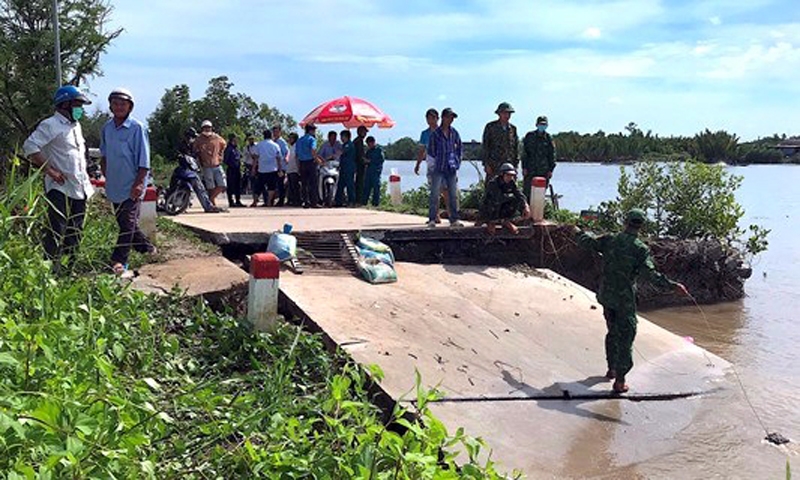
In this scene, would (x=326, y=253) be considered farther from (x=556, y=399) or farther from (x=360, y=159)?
(x=360, y=159)

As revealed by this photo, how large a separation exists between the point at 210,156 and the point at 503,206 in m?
4.82

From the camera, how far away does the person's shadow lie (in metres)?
5.54

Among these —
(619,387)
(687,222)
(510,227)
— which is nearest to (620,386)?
(619,387)

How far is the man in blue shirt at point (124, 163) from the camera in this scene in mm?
6176

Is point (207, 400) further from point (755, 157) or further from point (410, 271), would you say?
point (755, 157)

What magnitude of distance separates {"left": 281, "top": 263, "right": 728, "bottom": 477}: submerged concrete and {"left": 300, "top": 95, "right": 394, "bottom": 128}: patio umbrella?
710 cm

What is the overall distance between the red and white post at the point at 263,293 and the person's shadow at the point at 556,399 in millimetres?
1981

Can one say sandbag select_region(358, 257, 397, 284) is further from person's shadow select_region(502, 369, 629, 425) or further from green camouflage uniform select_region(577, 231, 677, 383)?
green camouflage uniform select_region(577, 231, 677, 383)

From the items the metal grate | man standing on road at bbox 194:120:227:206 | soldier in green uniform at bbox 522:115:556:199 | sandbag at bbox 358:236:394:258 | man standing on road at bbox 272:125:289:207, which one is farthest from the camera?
man standing on road at bbox 272:125:289:207

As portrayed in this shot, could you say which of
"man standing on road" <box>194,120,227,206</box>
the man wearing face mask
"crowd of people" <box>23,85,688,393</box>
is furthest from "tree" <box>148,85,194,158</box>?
the man wearing face mask

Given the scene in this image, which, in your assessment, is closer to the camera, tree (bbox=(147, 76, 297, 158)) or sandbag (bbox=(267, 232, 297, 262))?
sandbag (bbox=(267, 232, 297, 262))

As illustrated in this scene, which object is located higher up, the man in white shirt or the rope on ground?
the man in white shirt

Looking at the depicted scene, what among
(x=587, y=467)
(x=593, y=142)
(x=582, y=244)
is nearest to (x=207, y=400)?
(x=587, y=467)

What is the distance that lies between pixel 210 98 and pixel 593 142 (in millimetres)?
35303
